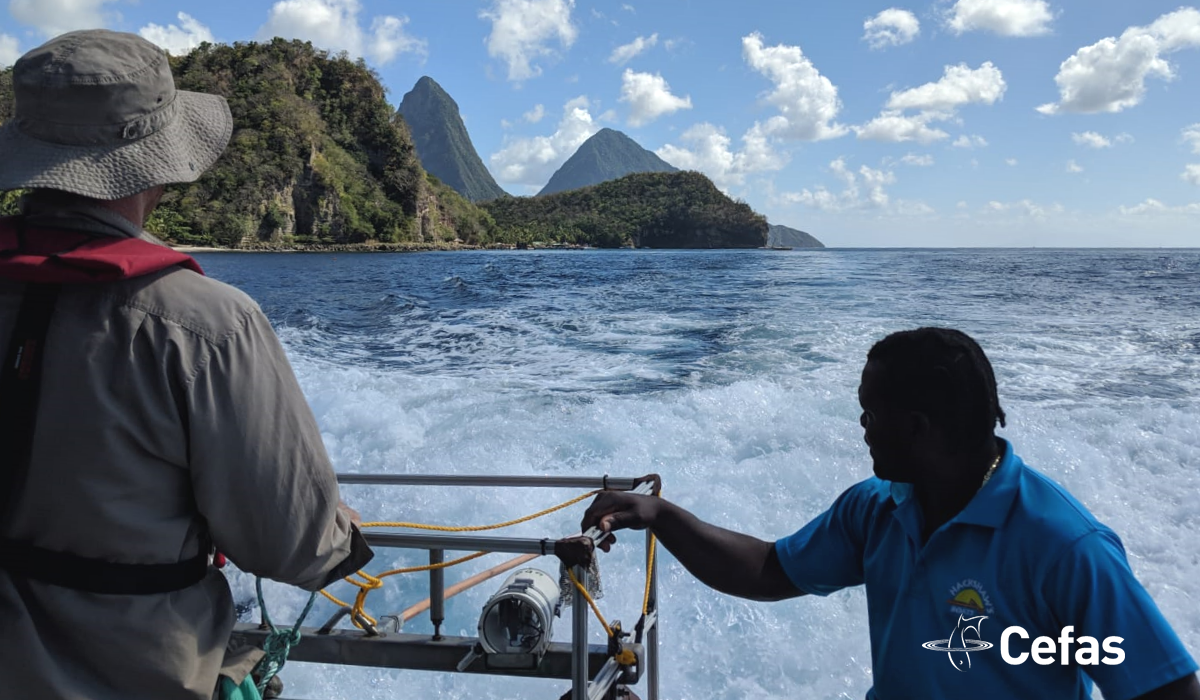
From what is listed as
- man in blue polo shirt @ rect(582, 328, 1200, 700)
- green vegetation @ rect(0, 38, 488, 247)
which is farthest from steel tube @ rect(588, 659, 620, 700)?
green vegetation @ rect(0, 38, 488, 247)

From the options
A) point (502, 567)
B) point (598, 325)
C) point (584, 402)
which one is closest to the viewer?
point (502, 567)

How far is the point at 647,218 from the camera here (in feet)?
388

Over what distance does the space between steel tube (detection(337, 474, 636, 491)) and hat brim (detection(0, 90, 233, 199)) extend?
103 centimetres

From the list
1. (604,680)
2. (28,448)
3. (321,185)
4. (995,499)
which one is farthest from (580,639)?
(321,185)

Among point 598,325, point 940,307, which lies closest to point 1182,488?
point 598,325

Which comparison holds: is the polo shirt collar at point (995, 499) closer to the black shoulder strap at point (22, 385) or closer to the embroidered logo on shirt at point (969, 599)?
the embroidered logo on shirt at point (969, 599)

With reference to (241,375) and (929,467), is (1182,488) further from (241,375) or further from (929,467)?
(241,375)

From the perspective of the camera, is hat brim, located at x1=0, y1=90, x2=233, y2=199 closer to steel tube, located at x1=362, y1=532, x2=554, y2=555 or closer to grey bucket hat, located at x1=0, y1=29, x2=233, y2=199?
grey bucket hat, located at x1=0, y1=29, x2=233, y2=199

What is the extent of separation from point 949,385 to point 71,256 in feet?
4.53

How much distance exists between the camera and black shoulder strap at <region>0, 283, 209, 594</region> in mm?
1062

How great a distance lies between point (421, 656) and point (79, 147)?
1388 millimetres

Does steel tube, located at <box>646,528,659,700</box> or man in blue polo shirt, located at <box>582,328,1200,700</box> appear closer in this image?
man in blue polo shirt, located at <box>582,328,1200,700</box>

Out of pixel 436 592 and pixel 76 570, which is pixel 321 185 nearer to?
pixel 436 592

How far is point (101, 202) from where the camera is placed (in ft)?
3.77
